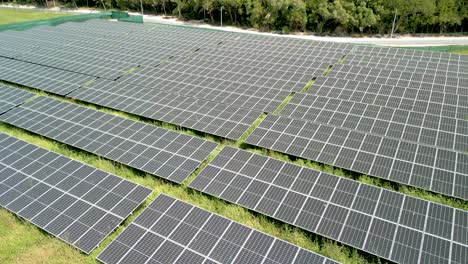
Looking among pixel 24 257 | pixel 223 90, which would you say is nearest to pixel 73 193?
pixel 24 257

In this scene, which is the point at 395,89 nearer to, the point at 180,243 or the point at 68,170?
the point at 180,243

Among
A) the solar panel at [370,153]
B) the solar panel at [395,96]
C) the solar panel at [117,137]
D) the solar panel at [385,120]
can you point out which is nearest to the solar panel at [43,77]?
the solar panel at [117,137]

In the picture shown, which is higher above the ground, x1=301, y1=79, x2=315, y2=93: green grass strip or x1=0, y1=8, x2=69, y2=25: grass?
x1=0, y1=8, x2=69, y2=25: grass

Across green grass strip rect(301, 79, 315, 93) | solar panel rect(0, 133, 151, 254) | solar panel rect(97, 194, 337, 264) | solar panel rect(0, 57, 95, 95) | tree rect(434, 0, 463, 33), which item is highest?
tree rect(434, 0, 463, 33)

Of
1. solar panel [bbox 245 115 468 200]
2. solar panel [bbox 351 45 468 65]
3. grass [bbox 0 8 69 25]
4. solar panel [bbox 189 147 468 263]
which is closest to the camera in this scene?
solar panel [bbox 189 147 468 263]

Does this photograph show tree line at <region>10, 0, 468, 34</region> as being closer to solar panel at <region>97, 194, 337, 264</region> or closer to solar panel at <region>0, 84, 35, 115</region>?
solar panel at <region>0, 84, 35, 115</region>

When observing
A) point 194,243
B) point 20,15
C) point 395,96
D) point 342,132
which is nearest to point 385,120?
point 342,132

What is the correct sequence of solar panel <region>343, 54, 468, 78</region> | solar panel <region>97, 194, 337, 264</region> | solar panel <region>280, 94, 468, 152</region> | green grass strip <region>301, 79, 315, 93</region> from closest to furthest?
solar panel <region>97, 194, 337, 264</region>, solar panel <region>280, 94, 468, 152</region>, green grass strip <region>301, 79, 315, 93</region>, solar panel <region>343, 54, 468, 78</region>

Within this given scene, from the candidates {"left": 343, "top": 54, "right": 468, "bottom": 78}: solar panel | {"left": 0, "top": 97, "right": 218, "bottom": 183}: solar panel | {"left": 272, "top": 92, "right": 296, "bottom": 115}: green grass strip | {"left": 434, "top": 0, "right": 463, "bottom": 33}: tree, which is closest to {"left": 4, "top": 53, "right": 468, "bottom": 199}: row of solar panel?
{"left": 0, "top": 97, "right": 218, "bottom": 183}: solar panel
